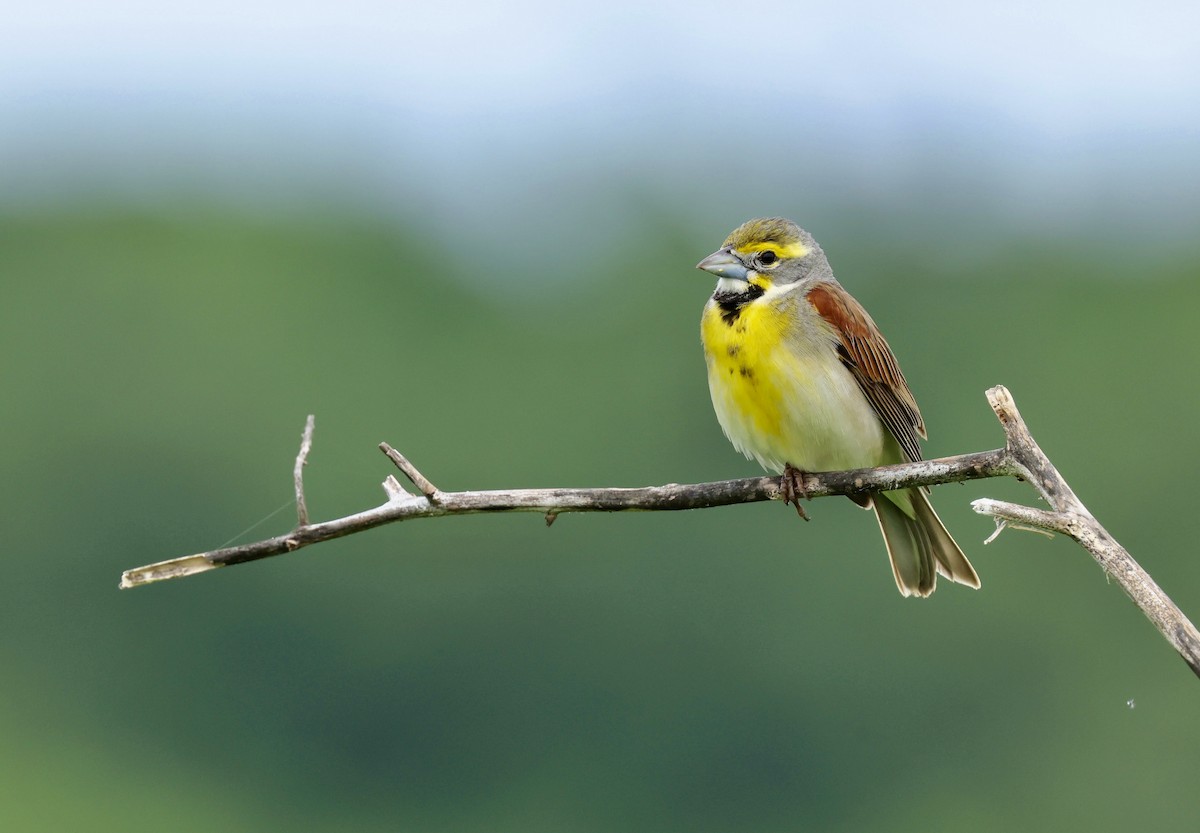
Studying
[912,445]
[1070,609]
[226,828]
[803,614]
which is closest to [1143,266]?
[1070,609]

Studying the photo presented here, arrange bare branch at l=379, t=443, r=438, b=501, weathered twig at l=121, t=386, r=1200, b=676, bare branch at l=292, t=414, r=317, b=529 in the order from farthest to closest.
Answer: bare branch at l=379, t=443, r=438, b=501
bare branch at l=292, t=414, r=317, b=529
weathered twig at l=121, t=386, r=1200, b=676

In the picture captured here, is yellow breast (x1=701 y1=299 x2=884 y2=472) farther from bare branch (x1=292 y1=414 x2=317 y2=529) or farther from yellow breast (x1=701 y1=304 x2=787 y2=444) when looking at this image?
bare branch (x1=292 y1=414 x2=317 y2=529)

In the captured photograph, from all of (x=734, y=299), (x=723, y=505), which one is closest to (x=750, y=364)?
(x=734, y=299)

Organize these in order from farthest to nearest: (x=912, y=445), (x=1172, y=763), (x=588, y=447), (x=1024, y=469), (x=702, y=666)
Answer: (x=588, y=447) → (x=702, y=666) → (x=1172, y=763) → (x=912, y=445) → (x=1024, y=469)

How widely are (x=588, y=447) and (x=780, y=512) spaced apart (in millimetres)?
9800

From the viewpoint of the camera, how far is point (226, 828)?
4909 cm

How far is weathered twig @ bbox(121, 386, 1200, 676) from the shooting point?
6.64 m

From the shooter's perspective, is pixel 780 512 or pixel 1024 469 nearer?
pixel 1024 469

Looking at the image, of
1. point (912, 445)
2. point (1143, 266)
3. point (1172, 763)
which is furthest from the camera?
point (1143, 266)

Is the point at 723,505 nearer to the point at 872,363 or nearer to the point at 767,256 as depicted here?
the point at 872,363

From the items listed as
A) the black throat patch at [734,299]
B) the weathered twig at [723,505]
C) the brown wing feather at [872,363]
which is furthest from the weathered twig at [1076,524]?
the black throat patch at [734,299]

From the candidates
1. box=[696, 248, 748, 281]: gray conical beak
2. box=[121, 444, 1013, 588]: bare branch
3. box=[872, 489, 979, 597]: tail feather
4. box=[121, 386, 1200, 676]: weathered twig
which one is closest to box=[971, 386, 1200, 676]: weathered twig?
box=[121, 386, 1200, 676]: weathered twig

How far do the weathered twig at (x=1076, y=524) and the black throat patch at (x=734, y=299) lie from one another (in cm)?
207

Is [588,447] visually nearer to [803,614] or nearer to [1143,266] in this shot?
[803,614]
